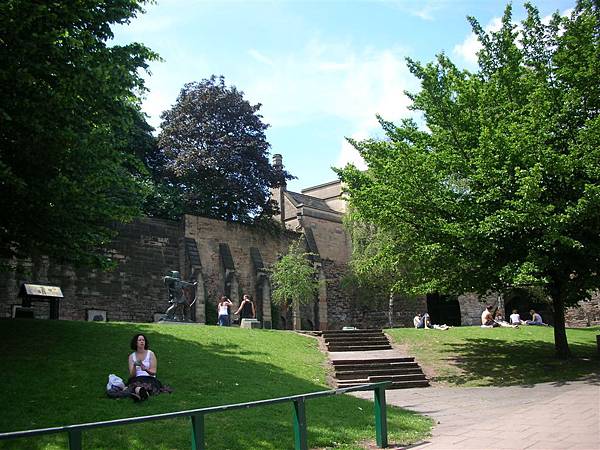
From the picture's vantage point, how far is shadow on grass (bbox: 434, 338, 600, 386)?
46.1 ft

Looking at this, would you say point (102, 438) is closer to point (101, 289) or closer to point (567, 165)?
point (567, 165)

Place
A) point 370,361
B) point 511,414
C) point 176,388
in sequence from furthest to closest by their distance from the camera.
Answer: point 370,361 < point 176,388 < point 511,414

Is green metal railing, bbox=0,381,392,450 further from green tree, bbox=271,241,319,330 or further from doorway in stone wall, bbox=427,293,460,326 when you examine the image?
doorway in stone wall, bbox=427,293,460,326

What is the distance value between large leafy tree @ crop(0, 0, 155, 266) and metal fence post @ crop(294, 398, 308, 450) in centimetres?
572

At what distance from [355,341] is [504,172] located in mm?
7417

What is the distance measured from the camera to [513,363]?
15.9 meters

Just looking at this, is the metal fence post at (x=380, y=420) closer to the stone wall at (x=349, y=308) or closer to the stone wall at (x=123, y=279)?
the stone wall at (x=123, y=279)

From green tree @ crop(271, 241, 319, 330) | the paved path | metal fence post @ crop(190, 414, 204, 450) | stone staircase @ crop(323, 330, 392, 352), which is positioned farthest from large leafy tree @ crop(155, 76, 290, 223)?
metal fence post @ crop(190, 414, 204, 450)

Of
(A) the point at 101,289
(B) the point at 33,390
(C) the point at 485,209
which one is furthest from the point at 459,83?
(A) the point at 101,289

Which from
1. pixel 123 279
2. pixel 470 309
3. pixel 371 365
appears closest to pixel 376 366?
pixel 371 365

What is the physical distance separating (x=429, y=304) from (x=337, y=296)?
6.74 meters

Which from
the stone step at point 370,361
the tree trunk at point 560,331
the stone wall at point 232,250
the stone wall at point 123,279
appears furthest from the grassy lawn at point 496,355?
the stone wall at point 123,279

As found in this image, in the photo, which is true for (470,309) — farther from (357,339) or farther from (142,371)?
(142,371)

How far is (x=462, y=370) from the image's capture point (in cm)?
1529
